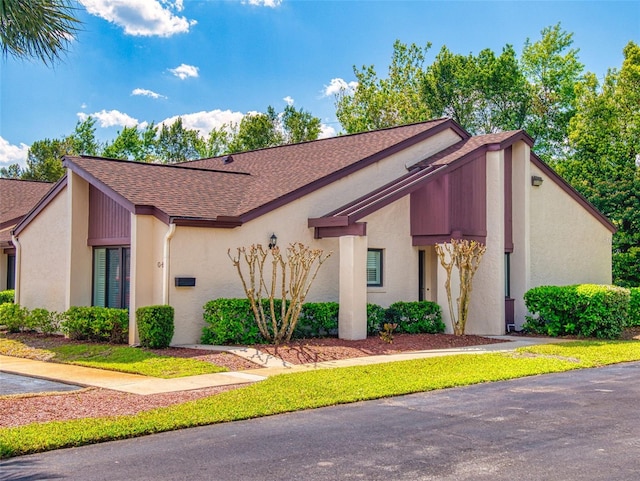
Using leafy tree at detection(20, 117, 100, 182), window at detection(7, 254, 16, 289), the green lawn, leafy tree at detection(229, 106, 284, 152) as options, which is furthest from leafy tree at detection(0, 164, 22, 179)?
the green lawn

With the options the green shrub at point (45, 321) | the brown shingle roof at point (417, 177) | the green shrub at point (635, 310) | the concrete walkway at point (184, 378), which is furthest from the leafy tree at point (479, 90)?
the green shrub at point (45, 321)

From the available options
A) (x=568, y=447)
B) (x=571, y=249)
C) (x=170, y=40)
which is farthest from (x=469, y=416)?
(x=170, y=40)

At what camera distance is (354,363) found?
45.4 ft

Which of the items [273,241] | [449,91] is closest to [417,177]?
[273,241]

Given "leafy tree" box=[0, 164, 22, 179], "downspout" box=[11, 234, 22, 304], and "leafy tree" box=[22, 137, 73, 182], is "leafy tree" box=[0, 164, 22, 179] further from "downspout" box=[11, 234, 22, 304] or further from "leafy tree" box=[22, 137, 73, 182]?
"downspout" box=[11, 234, 22, 304]

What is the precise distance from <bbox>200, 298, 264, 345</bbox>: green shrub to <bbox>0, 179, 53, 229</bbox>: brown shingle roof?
14.4 meters

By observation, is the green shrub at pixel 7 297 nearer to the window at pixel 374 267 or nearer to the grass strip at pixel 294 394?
the window at pixel 374 267

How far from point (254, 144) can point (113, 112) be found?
1101 centimetres

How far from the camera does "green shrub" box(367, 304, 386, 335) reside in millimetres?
17828

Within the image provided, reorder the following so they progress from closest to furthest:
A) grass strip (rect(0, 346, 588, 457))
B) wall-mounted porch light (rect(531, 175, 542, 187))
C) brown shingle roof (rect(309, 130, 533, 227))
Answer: grass strip (rect(0, 346, 588, 457)), brown shingle roof (rect(309, 130, 533, 227)), wall-mounted porch light (rect(531, 175, 542, 187))

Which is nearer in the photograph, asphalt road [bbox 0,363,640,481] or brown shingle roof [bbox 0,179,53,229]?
asphalt road [bbox 0,363,640,481]

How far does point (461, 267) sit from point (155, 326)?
777cm

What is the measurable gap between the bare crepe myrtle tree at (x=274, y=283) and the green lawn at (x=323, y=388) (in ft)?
10.6

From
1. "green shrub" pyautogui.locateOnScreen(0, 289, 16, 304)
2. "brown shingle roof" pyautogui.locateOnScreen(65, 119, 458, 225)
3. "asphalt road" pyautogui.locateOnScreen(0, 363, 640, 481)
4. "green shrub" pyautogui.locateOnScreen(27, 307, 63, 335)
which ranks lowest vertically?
"asphalt road" pyautogui.locateOnScreen(0, 363, 640, 481)
